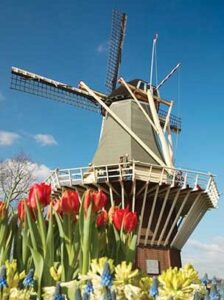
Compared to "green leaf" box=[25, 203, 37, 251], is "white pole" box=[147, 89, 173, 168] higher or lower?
higher

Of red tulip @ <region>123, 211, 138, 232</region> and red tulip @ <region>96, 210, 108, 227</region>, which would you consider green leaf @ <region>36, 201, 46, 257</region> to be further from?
red tulip @ <region>123, 211, 138, 232</region>

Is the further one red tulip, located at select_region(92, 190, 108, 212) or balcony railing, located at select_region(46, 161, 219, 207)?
balcony railing, located at select_region(46, 161, 219, 207)

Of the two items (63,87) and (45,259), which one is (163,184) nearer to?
(63,87)

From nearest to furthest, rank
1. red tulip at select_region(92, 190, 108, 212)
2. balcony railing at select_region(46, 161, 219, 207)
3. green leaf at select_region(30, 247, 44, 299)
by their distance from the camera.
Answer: green leaf at select_region(30, 247, 44, 299) → red tulip at select_region(92, 190, 108, 212) → balcony railing at select_region(46, 161, 219, 207)

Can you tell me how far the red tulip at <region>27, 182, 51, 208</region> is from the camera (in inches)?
148

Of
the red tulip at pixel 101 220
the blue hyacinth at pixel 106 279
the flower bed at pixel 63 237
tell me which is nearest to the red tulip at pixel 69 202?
the flower bed at pixel 63 237

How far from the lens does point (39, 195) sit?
378 centimetres

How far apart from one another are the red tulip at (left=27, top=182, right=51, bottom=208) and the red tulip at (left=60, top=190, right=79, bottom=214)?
183 millimetres

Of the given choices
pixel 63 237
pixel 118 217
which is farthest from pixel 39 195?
pixel 118 217

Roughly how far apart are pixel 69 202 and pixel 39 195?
306 millimetres

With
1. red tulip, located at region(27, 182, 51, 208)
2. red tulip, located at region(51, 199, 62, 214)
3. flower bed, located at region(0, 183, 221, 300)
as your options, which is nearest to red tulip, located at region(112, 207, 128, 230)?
flower bed, located at region(0, 183, 221, 300)

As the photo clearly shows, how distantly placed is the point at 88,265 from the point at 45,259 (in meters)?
0.38

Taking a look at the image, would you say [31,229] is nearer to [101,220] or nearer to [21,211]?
[21,211]

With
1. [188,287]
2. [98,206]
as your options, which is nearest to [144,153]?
[98,206]
